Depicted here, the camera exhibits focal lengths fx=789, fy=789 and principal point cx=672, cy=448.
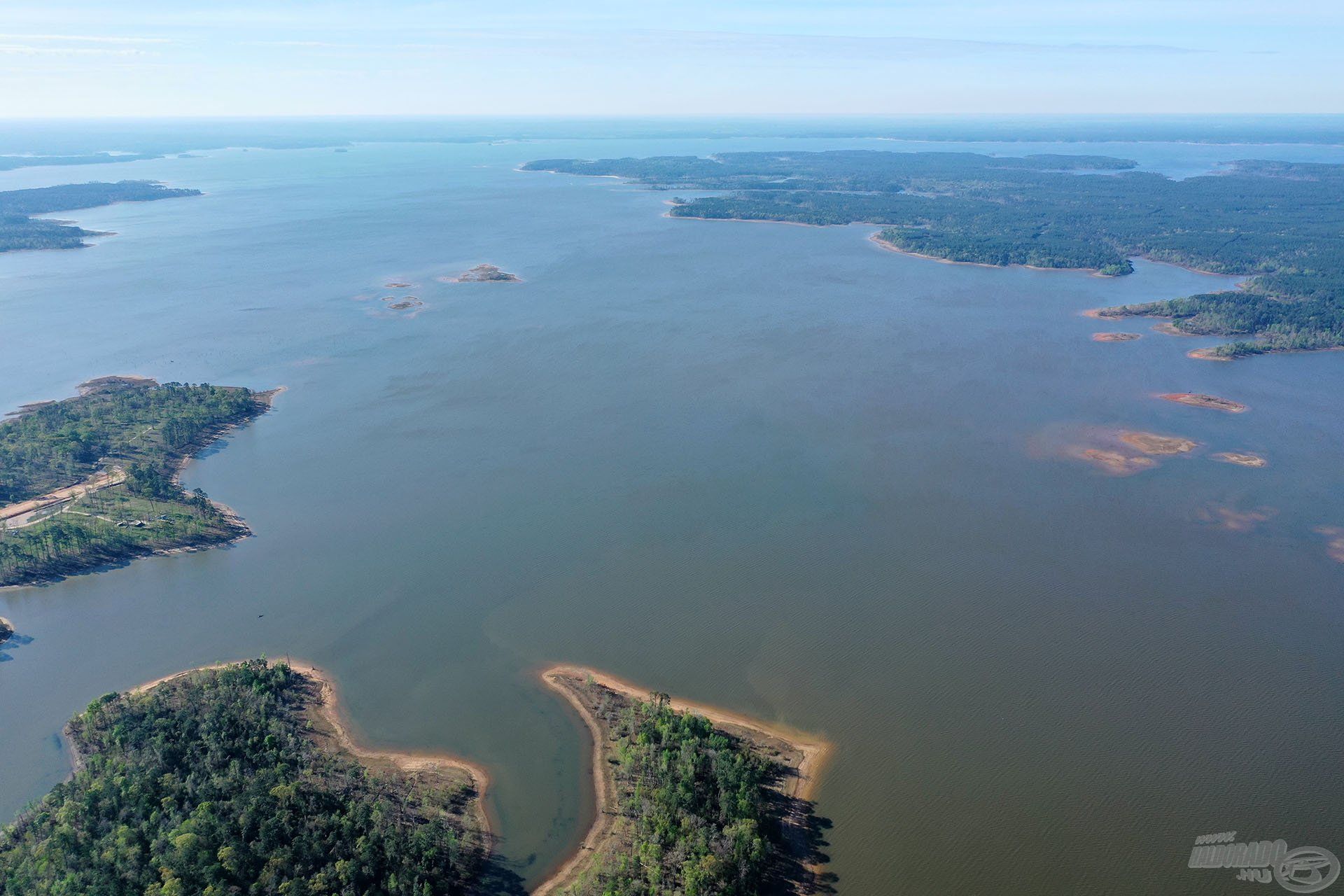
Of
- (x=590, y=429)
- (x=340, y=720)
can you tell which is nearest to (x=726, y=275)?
(x=590, y=429)

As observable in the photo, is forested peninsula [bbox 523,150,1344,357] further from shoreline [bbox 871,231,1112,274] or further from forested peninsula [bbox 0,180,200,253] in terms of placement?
forested peninsula [bbox 0,180,200,253]

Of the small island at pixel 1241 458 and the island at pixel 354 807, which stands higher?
the small island at pixel 1241 458

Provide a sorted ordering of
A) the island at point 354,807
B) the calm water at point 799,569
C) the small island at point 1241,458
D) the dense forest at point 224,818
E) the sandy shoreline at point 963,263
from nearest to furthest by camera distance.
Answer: the dense forest at point 224,818 → the island at point 354,807 → the calm water at point 799,569 → the small island at point 1241,458 → the sandy shoreline at point 963,263

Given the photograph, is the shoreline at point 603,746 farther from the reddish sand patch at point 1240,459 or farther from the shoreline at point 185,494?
the reddish sand patch at point 1240,459

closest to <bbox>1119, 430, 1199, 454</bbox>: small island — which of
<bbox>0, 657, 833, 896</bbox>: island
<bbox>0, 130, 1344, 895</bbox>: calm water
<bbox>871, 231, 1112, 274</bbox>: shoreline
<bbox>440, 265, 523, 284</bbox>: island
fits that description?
<bbox>0, 130, 1344, 895</bbox>: calm water

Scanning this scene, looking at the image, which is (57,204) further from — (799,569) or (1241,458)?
(1241,458)

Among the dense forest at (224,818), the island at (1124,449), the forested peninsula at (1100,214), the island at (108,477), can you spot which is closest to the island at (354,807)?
the dense forest at (224,818)

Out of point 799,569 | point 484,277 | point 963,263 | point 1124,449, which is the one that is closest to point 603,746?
point 799,569
